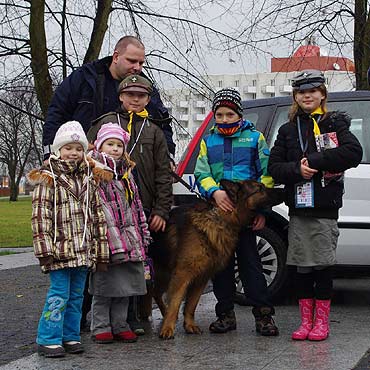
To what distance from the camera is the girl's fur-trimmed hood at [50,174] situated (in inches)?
195

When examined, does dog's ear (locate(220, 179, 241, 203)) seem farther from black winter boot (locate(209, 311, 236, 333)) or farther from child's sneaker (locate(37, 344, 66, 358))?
child's sneaker (locate(37, 344, 66, 358))

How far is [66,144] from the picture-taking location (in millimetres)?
5070

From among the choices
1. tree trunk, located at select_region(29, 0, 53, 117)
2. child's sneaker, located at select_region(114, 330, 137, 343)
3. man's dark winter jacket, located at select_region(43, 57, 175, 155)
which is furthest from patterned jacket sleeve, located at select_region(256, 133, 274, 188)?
tree trunk, located at select_region(29, 0, 53, 117)

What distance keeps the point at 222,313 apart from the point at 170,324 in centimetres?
52

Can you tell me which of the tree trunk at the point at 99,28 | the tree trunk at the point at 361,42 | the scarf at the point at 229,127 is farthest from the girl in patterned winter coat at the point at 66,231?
the tree trunk at the point at 99,28

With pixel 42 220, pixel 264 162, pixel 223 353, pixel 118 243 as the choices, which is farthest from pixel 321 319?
pixel 42 220

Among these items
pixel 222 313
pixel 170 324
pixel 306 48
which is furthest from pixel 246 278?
pixel 306 48

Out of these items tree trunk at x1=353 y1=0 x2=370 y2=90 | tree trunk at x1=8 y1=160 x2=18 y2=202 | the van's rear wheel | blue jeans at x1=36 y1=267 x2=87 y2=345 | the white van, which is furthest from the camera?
tree trunk at x1=8 y1=160 x2=18 y2=202

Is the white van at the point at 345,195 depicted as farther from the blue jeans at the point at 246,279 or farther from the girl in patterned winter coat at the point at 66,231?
the girl in patterned winter coat at the point at 66,231

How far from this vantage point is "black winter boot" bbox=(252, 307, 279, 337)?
567cm

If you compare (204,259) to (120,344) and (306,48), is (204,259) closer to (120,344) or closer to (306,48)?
(120,344)

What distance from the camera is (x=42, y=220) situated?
4.88 m

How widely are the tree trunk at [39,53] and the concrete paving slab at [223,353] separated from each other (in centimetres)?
761

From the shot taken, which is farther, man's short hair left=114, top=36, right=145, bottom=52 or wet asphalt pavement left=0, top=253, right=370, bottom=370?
man's short hair left=114, top=36, right=145, bottom=52
